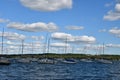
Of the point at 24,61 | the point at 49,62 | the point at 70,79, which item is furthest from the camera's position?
the point at 24,61

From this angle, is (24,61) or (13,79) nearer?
(13,79)

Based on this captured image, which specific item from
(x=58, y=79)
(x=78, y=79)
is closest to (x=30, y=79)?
(x=58, y=79)

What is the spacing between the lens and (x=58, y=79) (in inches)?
3285

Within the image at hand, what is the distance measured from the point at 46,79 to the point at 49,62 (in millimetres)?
100432

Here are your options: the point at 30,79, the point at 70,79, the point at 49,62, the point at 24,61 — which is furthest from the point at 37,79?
the point at 24,61

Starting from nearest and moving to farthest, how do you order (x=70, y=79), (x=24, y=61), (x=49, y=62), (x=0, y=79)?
1. (x=0, y=79)
2. (x=70, y=79)
3. (x=49, y=62)
4. (x=24, y=61)

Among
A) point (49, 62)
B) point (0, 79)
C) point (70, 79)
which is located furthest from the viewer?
point (49, 62)

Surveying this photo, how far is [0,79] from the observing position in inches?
3118

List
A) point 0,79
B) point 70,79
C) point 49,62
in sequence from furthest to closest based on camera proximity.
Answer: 1. point 49,62
2. point 70,79
3. point 0,79

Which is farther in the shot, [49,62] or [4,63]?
[49,62]

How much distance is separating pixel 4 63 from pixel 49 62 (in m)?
37.8

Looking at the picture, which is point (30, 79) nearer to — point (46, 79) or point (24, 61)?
point (46, 79)

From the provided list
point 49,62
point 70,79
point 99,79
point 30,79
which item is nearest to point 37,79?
point 30,79

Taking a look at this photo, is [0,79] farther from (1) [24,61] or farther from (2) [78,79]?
(1) [24,61]
